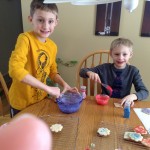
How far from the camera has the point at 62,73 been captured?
212 cm

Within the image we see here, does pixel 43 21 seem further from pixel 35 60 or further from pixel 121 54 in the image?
pixel 121 54

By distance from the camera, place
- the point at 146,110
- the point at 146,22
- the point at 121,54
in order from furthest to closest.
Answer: the point at 146,22
the point at 121,54
the point at 146,110

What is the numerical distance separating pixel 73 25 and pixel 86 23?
0.13m

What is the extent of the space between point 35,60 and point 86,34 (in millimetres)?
910

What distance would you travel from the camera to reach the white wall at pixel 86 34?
72.0 inches

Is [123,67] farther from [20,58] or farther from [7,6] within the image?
[7,6]

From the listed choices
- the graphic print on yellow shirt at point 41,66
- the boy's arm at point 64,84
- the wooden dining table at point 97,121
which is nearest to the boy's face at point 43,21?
the graphic print on yellow shirt at point 41,66

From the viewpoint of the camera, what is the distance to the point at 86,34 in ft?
6.35

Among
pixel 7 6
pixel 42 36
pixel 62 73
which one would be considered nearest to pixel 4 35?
pixel 7 6

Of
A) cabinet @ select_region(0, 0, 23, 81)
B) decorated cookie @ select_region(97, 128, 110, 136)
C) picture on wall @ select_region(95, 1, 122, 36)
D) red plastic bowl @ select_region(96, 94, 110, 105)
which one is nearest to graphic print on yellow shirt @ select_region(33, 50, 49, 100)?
red plastic bowl @ select_region(96, 94, 110, 105)

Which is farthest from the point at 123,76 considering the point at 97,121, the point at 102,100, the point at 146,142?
the point at 146,142

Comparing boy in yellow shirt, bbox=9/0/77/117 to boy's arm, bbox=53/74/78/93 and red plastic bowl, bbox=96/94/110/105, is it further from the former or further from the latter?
red plastic bowl, bbox=96/94/110/105

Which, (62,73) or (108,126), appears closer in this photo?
(108,126)

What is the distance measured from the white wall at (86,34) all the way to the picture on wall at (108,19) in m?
0.04
